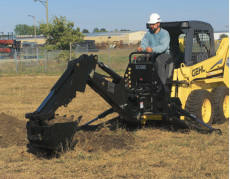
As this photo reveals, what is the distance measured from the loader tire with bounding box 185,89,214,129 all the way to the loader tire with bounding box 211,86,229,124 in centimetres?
33

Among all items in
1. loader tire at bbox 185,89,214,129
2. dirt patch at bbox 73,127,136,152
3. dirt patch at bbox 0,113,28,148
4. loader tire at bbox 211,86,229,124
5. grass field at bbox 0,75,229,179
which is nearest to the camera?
grass field at bbox 0,75,229,179

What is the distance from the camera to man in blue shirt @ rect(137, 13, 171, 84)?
25.8 feet

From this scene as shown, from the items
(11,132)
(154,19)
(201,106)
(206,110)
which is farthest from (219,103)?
(11,132)

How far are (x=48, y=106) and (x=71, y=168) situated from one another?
974 mm

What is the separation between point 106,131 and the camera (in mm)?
7715

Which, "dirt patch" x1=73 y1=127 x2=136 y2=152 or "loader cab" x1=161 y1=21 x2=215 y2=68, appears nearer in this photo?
"dirt patch" x1=73 y1=127 x2=136 y2=152

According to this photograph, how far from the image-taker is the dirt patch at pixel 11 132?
7160 millimetres

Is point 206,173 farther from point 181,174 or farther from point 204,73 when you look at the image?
point 204,73

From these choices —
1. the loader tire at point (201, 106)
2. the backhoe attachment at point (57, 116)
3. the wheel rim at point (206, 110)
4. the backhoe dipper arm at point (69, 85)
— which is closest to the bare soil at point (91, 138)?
the backhoe attachment at point (57, 116)

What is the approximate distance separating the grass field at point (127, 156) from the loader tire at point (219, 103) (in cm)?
21

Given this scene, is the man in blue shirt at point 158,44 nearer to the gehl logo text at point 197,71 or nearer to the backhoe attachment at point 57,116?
the gehl logo text at point 197,71

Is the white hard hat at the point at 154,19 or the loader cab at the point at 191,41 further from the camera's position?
the loader cab at the point at 191,41

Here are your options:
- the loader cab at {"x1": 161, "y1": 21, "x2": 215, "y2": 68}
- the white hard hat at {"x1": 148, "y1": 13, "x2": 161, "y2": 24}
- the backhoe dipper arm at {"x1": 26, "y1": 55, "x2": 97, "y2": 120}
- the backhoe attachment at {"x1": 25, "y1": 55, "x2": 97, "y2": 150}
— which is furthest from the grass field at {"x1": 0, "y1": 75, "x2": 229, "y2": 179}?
the white hard hat at {"x1": 148, "y1": 13, "x2": 161, "y2": 24}

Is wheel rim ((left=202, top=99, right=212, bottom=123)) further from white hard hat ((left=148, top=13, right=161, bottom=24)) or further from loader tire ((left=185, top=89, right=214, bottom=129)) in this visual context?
white hard hat ((left=148, top=13, right=161, bottom=24))
